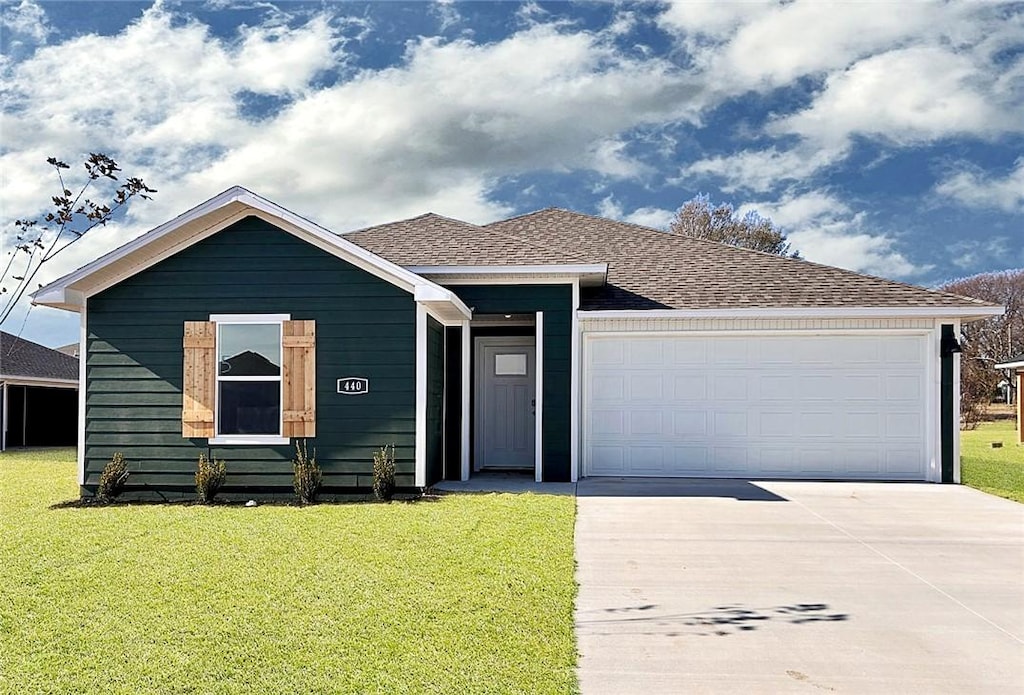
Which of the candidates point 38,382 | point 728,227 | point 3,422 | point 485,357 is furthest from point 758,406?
point 728,227

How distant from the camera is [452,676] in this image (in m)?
3.89

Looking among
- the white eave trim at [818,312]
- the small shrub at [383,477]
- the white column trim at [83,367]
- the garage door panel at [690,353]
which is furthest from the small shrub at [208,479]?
the garage door panel at [690,353]

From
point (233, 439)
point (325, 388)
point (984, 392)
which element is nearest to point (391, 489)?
point (325, 388)

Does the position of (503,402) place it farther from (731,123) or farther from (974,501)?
(731,123)

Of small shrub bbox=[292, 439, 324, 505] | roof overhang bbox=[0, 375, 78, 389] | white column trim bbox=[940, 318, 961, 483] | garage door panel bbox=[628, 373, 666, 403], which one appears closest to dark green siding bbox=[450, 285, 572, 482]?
garage door panel bbox=[628, 373, 666, 403]

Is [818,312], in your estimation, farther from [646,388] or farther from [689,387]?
[646,388]

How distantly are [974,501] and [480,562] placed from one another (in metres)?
6.91

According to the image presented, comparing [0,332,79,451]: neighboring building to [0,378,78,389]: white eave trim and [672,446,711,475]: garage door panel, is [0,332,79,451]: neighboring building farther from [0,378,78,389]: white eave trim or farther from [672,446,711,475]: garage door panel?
[672,446,711,475]: garage door panel

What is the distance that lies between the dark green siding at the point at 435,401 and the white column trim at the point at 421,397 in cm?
29

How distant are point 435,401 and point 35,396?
59.1 feet

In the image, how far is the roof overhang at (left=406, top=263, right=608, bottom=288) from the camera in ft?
36.0

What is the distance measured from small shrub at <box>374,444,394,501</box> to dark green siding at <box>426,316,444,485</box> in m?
0.64

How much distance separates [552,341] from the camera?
11.2 metres

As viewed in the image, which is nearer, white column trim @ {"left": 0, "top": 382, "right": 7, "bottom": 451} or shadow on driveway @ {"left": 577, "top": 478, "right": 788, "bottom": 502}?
shadow on driveway @ {"left": 577, "top": 478, "right": 788, "bottom": 502}
